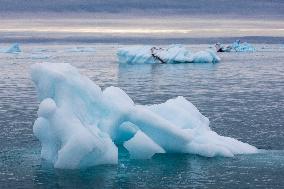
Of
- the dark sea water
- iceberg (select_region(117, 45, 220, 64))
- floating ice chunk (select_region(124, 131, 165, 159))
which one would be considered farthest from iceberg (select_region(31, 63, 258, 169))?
iceberg (select_region(117, 45, 220, 64))

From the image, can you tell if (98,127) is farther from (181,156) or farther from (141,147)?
(181,156)

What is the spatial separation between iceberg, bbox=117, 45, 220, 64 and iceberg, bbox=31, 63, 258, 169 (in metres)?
34.5

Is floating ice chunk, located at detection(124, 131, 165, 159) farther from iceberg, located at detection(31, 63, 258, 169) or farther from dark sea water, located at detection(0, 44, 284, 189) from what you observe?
dark sea water, located at detection(0, 44, 284, 189)

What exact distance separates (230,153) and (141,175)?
2.64 metres

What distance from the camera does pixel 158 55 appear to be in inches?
1934

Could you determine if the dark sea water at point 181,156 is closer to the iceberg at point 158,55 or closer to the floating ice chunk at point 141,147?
the floating ice chunk at point 141,147

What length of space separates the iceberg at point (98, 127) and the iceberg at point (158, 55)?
34.5 metres

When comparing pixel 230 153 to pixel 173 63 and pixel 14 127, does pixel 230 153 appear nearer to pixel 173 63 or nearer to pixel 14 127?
pixel 14 127

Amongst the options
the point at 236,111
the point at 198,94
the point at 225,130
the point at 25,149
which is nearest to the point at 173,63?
the point at 198,94

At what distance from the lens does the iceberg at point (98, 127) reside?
39.4 ft

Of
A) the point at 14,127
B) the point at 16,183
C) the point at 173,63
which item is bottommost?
the point at 16,183

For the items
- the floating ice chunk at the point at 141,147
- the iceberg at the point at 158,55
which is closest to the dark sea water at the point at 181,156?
the floating ice chunk at the point at 141,147

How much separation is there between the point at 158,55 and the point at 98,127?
1430 inches

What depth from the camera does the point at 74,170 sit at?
39.5ft
